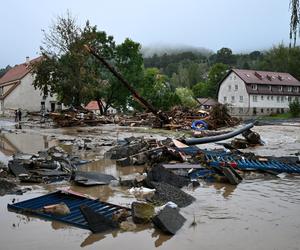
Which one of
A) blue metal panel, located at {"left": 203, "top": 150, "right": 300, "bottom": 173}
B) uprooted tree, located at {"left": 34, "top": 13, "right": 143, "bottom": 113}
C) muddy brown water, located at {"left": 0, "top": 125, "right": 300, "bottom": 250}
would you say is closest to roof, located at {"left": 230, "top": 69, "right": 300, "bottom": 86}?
uprooted tree, located at {"left": 34, "top": 13, "right": 143, "bottom": 113}

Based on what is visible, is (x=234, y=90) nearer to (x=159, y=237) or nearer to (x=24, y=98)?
(x=24, y=98)

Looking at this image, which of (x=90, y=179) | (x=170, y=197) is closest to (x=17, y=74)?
(x=90, y=179)

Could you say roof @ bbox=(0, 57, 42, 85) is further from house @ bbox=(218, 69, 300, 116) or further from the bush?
the bush

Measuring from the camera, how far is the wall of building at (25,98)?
6238 centimetres

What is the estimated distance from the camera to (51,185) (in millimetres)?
9531

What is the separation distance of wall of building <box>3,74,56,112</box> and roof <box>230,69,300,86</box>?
3688 cm

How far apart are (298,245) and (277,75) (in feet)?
271

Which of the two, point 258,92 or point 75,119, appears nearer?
point 75,119

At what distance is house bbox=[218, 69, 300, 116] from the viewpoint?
7731 centimetres

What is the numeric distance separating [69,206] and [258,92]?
244 feet

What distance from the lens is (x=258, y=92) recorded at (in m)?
77.6

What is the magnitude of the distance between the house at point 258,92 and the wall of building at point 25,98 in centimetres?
3492

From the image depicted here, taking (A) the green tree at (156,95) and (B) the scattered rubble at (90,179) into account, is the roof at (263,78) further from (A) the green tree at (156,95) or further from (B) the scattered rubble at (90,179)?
(B) the scattered rubble at (90,179)

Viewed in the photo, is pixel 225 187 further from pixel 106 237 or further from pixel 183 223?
pixel 106 237
